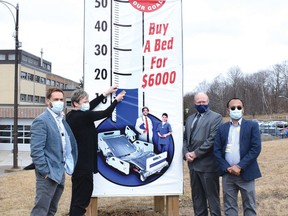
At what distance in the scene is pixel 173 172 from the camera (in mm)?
5586

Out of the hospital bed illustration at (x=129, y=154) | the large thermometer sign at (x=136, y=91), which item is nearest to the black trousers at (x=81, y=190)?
the large thermometer sign at (x=136, y=91)

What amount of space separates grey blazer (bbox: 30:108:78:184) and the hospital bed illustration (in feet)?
3.57

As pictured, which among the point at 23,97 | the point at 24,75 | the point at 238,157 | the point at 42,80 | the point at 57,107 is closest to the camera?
the point at 57,107

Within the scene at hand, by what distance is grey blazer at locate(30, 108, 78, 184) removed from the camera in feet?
13.9

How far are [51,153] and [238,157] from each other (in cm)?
234

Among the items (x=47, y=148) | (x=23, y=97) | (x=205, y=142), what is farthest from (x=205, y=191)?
(x=23, y=97)

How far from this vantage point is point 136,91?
18.1ft

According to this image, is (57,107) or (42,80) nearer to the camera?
(57,107)

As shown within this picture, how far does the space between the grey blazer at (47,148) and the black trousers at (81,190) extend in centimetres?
61

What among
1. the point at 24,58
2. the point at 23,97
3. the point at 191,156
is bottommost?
the point at 191,156

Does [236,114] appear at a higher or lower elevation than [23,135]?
higher

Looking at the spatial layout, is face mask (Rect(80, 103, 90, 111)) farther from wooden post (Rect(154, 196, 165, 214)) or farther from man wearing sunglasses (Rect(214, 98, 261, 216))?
wooden post (Rect(154, 196, 165, 214))

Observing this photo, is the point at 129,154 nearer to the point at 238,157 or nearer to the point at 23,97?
the point at 238,157

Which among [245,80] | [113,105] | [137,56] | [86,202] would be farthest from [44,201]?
[245,80]
